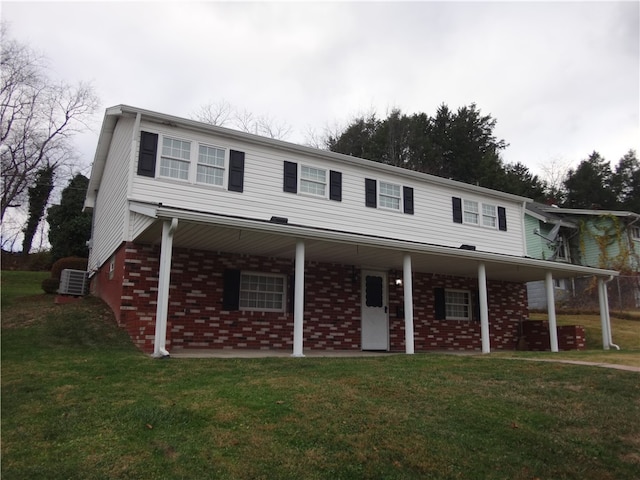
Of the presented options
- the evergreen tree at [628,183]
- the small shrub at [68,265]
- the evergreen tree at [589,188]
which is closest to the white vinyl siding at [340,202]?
the small shrub at [68,265]

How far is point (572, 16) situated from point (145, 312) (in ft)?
35.8

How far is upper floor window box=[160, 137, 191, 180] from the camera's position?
11.4 metres

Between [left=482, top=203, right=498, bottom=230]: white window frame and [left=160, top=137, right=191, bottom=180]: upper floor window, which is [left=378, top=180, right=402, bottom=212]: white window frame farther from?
[left=160, top=137, right=191, bottom=180]: upper floor window

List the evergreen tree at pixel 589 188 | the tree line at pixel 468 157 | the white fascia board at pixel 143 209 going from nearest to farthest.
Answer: the white fascia board at pixel 143 209
the tree line at pixel 468 157
the evergreen tree at pixel 589 188

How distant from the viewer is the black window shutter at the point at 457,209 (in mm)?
15804

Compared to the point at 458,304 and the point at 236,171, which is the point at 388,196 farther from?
the point at 236,171

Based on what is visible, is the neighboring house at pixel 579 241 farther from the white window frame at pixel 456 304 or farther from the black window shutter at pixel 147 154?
the black window shutter at pixel 147 154

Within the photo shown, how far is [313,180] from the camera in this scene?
13.4m

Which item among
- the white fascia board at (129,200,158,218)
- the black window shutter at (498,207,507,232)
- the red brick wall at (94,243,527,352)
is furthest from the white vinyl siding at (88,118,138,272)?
the black window shutter at (498,207,507,232)

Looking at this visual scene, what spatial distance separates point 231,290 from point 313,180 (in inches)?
153

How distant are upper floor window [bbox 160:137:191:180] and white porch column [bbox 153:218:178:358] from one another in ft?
9.18

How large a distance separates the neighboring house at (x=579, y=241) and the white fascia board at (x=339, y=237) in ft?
38.3

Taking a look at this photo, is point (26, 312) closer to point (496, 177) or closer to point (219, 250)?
point (219, 250)

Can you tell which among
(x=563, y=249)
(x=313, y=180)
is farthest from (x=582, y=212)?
(x=313, y=180)
